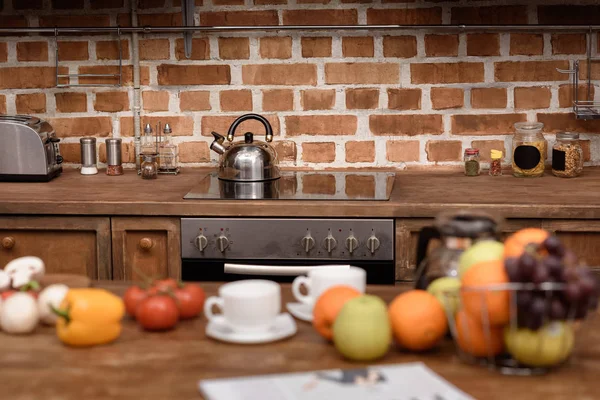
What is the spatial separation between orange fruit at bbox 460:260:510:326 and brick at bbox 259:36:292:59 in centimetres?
218

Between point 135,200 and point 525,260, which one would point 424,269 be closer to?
point 525,260

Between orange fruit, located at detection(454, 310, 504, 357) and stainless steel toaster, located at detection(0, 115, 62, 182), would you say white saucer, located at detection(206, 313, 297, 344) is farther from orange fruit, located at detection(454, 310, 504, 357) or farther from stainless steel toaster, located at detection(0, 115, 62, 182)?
stainless steel toaster, located at detection(0, 115, 62, 182)

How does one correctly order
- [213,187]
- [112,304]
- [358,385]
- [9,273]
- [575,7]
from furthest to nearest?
[575,7] → [213,187] → [9,273] → [112,304] → [358,385]

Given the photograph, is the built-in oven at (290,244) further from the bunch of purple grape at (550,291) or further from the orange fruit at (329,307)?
the bunch of purple grape at (550,291)

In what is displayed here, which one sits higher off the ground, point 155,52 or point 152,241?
point 155,52

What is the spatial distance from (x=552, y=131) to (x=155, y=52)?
154 cm

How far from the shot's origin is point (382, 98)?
11.1ft

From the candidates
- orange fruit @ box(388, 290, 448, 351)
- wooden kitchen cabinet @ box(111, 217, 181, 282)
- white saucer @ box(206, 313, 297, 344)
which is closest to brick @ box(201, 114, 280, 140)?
wooden kitchen cabinet @ box(111, 217, 181, 282)

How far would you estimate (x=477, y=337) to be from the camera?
1.35m

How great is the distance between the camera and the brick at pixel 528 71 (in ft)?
11.0

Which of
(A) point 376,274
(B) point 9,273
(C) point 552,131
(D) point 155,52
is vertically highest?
(D) point 155,52

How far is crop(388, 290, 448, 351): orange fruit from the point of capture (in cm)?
141

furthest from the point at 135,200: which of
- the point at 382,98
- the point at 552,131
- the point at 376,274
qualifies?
the point at 552,131

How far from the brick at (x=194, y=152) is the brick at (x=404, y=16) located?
2.60 feet
